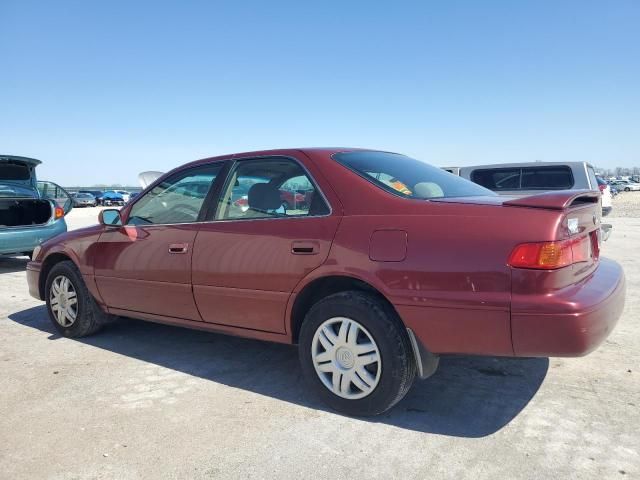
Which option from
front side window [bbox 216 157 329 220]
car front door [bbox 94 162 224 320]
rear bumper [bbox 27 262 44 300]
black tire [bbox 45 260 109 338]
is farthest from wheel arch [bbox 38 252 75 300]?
front side window [bbox 216 157 329 220]

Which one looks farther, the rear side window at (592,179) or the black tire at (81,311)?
the rear side window at (592,179)

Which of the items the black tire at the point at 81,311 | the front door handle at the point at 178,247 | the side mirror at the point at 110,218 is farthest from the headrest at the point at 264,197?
the black tire at the point at 81,311

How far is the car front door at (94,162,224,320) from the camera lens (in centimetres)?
375

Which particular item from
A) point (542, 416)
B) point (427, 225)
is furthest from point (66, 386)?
point (542, 416)

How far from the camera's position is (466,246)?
2559mm

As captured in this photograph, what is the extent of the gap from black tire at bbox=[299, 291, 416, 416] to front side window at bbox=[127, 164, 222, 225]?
4.48 feet

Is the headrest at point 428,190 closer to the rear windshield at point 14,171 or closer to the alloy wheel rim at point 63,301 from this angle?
the alloy wheel rim at point 63,301

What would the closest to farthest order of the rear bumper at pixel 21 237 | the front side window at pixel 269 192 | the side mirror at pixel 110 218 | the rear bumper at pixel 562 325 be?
the rear bumper at pixel 562 325
the front side window at pixel 269 192
the side mirror at pixel 110 218
the rear bumper at pixel 21 237

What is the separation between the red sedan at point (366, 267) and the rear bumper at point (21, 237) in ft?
16.8

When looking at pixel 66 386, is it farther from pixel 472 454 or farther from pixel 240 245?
pixel 472 454

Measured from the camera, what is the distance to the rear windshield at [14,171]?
8844 mm

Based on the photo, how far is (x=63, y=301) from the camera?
4707 mm

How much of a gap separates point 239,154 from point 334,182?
953mm

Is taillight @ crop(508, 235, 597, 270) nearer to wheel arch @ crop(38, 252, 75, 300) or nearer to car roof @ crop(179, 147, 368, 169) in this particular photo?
car roof @ crop(179, 147, 368, 169)
